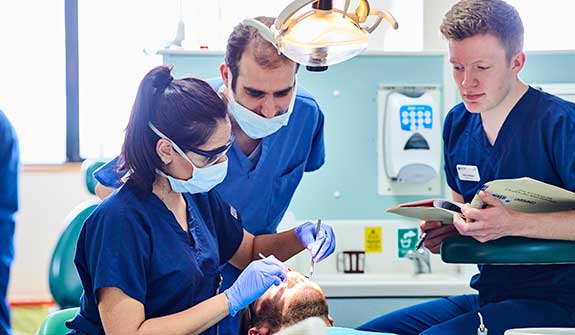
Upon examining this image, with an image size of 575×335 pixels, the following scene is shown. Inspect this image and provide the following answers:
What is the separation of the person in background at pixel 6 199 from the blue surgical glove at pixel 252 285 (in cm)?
48

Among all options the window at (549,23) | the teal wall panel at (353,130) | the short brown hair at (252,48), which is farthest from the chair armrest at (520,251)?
the window at (549,23)

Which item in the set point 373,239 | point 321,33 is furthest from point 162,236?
point 373,239

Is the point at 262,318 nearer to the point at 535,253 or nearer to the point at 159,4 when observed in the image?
the point at 535,253

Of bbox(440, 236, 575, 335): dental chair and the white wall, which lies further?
the white wall

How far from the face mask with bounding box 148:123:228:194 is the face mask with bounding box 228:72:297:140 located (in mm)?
274

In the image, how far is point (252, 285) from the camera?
173 centimetres

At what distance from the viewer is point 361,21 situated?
5.39 feet

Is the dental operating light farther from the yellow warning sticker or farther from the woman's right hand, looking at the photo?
the yellow warning sticker

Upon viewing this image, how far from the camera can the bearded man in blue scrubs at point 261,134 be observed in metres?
1.99

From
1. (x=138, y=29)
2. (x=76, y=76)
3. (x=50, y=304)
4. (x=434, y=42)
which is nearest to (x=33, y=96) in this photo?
(x=76, y=76)

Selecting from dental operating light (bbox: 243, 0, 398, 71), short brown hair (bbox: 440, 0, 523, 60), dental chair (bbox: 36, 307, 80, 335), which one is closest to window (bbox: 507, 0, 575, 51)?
short brown hair (bbox: 440, 0, 523, 60)

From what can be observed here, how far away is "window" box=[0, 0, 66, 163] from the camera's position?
423 cm

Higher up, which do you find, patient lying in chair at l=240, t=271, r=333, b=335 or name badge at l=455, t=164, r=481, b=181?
name badge at l=455, t=164, r=481, b=181

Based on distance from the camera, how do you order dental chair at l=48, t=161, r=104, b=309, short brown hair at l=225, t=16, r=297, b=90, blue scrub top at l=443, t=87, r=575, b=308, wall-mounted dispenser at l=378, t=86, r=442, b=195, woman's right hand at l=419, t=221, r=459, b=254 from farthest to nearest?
wall-mounted dispenser at l=378, t=86, r=442, b=195 → dental chair at l=48, t=161, r=104, b=309 → woman's right hand at l=419, t=221, r=459, b=254 → short brown hair at l=225, t=16, r=297, b=90 → blue scrub top at l=443, t=87, r=575, b=308
